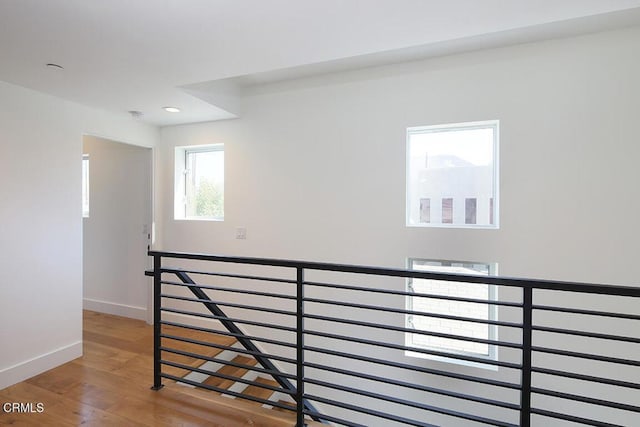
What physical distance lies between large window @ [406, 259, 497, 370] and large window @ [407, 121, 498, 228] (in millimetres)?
356

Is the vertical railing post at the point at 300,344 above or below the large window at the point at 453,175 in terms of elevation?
below

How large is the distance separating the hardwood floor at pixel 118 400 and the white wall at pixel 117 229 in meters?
1.02

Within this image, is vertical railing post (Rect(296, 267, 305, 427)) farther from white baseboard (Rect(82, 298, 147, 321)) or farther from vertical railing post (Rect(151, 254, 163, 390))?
white baseboard (Rect(82, 298, 147, 321))

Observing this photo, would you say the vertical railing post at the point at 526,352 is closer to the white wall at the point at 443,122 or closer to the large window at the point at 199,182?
the white wall at the point at 443,122

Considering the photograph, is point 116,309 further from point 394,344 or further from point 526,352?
point 526,352

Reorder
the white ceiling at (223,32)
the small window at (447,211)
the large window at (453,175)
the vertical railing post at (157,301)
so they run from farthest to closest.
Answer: the small window at (447,211) → the large window at (453,175) → the vertical railing post at (157,301) → the white ceiling at (223,32)

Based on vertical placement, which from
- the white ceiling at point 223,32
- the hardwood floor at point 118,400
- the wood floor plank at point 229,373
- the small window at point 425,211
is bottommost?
the wood floor plank at point 229,373

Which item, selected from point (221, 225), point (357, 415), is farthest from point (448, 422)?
point (221, 225)

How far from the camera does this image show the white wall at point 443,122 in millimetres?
2320

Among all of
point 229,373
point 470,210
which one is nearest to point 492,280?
point 470,210

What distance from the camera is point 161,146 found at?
12.5 feet

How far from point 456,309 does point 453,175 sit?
3.83 ft

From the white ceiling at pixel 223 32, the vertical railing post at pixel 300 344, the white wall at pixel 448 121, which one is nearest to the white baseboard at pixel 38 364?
the white wall at pixel 448 121

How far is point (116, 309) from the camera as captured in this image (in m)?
4.02
